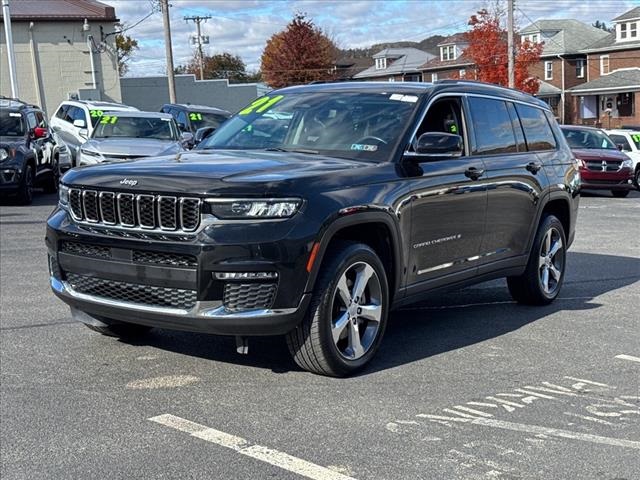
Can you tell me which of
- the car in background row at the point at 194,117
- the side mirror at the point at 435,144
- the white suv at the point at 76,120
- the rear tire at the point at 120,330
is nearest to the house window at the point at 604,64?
the car in background row at the point at 194,117

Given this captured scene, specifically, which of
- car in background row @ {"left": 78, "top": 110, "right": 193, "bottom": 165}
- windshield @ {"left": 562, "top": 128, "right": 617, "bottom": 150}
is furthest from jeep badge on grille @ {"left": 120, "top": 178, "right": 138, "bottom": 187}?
windshield @ {"left": 562, "top": 128, "right": 617, "bottom": 150}

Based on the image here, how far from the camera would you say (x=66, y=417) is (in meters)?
4.58

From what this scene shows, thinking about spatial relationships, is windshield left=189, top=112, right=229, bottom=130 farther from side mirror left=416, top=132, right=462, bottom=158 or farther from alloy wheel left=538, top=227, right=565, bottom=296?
side mirror left=416, top=132, right=462, bottom=158

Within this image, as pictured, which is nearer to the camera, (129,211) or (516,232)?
(129,211)

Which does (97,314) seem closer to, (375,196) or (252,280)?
(252,280)

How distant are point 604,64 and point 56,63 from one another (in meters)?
40.4

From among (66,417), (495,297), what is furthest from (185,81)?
(66,417)

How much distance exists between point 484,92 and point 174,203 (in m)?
3.26

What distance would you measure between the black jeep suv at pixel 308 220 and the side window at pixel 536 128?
1.42 ft

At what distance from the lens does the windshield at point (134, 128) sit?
57.6 ft

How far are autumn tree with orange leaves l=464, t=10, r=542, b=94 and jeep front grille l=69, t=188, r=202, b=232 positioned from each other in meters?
49.1

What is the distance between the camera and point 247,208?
4.73 meters

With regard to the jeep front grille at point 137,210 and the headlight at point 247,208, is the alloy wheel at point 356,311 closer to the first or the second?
the headlight at point 247,208

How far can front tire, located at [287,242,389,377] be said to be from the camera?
16.4 feet
